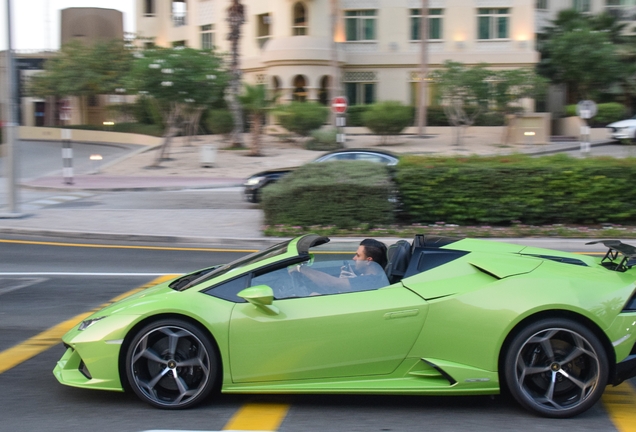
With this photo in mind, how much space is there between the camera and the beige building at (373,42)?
40.1 metres

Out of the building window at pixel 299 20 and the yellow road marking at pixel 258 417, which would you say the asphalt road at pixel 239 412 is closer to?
the yellow road marking at pixel 258 417

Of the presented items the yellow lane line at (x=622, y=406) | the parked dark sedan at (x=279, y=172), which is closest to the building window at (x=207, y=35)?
the parked dark sedan at (x=279, y=172)

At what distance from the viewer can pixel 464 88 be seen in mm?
32500

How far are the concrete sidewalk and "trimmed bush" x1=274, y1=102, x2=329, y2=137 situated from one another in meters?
1.02

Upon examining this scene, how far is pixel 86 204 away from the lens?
18688mm

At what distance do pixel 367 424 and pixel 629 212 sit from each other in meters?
10.2

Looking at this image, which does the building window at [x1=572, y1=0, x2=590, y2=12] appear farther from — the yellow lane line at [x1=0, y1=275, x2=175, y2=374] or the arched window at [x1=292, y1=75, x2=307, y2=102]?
the yellow lane line at [x1=0, y1=275, x2=175, y2=374]

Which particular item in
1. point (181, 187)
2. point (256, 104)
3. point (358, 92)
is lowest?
point (181, 187)

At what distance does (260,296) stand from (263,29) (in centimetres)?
4062

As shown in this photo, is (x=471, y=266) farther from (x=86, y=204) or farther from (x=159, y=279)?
(x=86, y=204)

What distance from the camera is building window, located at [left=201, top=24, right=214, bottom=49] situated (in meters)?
45.2

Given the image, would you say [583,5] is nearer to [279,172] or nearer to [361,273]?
[279,172]

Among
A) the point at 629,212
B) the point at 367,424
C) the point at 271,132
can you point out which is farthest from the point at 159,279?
the point at 271,132

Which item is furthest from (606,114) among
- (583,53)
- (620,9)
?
(620,9)
